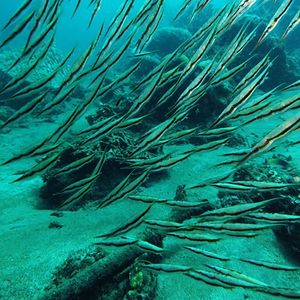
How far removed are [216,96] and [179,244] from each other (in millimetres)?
6412

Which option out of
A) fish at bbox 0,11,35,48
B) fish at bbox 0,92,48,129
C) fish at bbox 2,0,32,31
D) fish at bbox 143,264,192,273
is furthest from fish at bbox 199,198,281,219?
fish at bbox 2,0,32,31

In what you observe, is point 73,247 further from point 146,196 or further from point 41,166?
point 41,166

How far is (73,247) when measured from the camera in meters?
3.77

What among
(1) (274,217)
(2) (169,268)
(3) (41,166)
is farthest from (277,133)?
(3) (41,166)

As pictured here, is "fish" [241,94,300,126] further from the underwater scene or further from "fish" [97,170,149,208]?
"fish" [97,170,149,208]

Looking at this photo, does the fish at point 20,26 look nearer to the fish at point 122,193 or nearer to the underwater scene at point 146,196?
the underwater scene at point 146,196

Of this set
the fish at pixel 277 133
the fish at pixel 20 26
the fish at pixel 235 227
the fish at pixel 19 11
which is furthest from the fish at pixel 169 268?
the fish at pixel 19 11

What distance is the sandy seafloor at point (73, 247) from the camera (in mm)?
3395

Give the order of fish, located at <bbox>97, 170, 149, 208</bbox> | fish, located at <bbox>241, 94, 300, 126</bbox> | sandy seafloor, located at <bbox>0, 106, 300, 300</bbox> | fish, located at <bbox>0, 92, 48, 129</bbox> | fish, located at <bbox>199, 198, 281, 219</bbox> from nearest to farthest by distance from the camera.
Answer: fish, located at <bbox>241, 94, 300, 126</bbox> < fish, located at <bbox>199, 198, 281, 219</bbox> < fish, located at <bbox>0, 92, 48, 129</bbox> < fish, located at <bbox>97, 170, 149, 208</bbox> < sandy seafloor, located at <bbox>0, 106, 300, 300</bbox>

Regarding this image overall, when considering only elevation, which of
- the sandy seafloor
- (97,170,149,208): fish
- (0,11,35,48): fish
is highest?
(0,11,35,48): fish

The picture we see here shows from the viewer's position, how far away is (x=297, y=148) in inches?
352

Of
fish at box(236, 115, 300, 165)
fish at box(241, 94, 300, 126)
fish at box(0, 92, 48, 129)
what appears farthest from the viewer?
fish at box(0, 92, 48, 129)

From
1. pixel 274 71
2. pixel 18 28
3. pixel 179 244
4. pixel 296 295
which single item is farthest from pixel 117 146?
pixel 274 71

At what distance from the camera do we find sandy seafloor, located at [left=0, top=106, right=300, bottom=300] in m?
3.39
